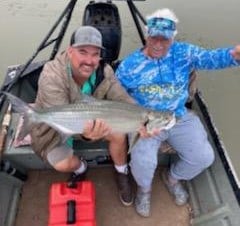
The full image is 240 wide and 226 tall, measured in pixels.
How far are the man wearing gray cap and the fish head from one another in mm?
247

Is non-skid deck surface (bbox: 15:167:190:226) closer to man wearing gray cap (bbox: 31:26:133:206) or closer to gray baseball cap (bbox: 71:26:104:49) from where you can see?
man wearing gray cap (bbox: 31:26:133:206)

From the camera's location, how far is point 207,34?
5.85 metres

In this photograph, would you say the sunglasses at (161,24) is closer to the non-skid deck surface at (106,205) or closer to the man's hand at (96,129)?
the man's hand at (96,129)

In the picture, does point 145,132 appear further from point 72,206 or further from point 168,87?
point 72,206

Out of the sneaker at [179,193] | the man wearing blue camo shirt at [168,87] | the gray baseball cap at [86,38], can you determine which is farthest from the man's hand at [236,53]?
the sneaker at [179,193]

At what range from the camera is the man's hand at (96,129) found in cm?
253

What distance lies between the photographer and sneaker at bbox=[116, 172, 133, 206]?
3252 mm

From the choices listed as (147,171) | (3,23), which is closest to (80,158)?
(147,171)

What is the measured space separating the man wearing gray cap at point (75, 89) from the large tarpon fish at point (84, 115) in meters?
0.05

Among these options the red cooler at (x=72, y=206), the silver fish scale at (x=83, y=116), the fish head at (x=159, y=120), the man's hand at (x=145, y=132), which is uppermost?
the silver fish scale at (x=83, y=116)

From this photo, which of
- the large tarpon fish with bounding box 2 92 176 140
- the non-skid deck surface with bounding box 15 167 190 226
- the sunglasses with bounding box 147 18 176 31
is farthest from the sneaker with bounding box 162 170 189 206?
the sunglasses with bounding box 147 18 176 31

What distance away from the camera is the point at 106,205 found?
331cm

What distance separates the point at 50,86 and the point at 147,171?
2.77ft

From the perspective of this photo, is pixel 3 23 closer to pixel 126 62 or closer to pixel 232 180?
A: pixel 126 62
